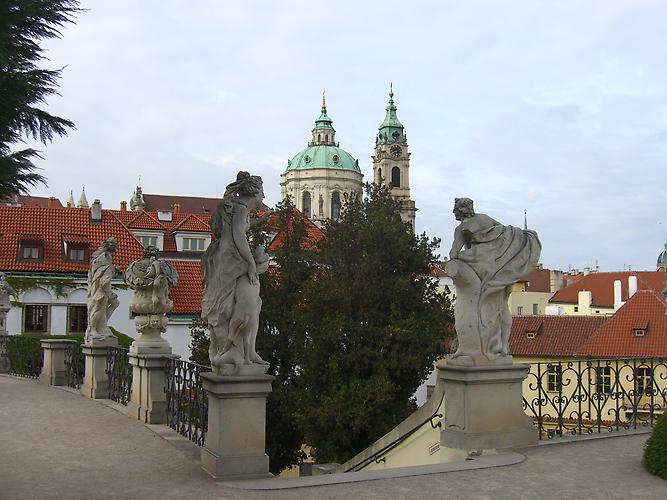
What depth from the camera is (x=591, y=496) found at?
609 centimetres

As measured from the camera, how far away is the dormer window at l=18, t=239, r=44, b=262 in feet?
122

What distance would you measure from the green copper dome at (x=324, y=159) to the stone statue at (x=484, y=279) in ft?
412

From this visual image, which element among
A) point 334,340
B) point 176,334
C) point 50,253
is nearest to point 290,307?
point 334,340

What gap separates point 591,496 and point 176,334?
108 ft

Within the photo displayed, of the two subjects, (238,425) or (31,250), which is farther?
(31,250)

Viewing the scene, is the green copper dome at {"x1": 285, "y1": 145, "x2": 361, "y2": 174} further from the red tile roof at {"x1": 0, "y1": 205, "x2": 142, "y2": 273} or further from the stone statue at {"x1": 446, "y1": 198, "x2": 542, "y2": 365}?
the stone statue at {"x1": 446, "y1": 198, "x2": 542, "y2": 365}

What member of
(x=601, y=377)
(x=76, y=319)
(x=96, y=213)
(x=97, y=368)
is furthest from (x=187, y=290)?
(x=601, y=377)

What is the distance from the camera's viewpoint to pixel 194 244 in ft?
162

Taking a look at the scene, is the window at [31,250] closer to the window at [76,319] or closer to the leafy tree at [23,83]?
the window at [76,319]

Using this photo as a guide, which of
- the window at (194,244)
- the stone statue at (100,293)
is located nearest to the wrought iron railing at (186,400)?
the stone statue at (100,293)

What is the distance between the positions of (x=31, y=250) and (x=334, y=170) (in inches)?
3862

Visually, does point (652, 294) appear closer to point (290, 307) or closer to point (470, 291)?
point (290, 307)

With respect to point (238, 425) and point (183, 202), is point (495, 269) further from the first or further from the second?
point (183, 202)

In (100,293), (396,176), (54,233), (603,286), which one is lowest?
(100,293)
